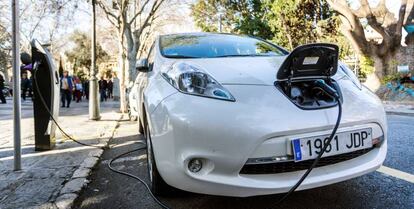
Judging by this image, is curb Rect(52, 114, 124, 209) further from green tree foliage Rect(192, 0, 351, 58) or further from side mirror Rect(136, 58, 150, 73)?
green tree foliage Rect(192, 0, 351, 58)

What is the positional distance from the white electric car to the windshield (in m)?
0.51

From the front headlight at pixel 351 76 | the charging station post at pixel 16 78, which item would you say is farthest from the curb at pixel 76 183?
the front headlight at pixel 351 76

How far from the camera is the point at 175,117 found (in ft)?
8.09

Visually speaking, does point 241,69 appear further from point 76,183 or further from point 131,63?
point 131,63

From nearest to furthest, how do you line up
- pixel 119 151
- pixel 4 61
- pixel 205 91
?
pixel 205 91
pixel 119 151
pixel 4 61

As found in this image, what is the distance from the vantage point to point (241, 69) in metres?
2.85

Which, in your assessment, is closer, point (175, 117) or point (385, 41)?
point (175, 117)

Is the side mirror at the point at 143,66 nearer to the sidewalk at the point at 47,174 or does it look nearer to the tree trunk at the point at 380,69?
the sidewalk at the point at 47,174

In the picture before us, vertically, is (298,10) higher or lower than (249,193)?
higher

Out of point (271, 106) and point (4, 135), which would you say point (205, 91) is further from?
point (4, 135)

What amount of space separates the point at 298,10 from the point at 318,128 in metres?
22.0

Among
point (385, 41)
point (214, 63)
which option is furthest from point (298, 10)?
point (214, 63)

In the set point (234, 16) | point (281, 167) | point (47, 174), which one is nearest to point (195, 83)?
point (281, 167)

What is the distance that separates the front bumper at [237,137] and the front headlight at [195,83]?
6 cm
